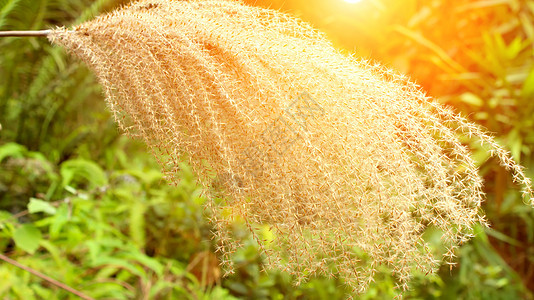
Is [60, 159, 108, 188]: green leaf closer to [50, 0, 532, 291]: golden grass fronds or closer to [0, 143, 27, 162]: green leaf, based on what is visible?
[0, 143, 27, 162]: green leaf

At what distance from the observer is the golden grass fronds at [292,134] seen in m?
0.57

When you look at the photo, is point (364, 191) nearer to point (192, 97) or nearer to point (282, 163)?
point (282, 163)

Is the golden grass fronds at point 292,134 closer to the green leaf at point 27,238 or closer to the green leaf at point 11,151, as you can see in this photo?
the green leaf at point 27,238

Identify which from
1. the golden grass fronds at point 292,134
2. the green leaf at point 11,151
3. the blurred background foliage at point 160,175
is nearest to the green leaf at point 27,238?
the blurred background foliage at point 160,175

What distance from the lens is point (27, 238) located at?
964 mm

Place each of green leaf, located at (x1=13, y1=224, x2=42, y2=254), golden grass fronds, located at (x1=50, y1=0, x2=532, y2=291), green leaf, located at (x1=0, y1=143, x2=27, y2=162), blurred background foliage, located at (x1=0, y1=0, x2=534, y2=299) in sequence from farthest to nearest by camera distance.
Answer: green leaf, located at (x1=0, y1=143, x2=27, y2=162), blurred background foliage, located at (x1=0, y1=0, x2=534, y2=299), green leaf, located at (x1=13, y1=224, x2=42, y2=254), golden grass fronds, located at (x1=50, y1=0, x2=532, y2=291)

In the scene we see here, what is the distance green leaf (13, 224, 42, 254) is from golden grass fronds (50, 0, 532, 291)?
0.51 metres

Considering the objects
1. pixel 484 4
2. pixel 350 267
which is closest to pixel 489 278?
pixel 484 4

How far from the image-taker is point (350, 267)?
24.3 inches

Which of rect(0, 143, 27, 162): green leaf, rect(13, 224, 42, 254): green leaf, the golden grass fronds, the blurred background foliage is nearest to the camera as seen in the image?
the golden grass fronds

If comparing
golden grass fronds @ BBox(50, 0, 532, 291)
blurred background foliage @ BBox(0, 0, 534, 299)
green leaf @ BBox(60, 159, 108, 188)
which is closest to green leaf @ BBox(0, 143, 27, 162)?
blurred background foliage @ BBox(0, 0, 534, 299)

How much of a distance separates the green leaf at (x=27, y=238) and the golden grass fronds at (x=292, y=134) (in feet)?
1.68

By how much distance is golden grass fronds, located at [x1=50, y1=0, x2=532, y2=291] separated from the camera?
57 centimetres

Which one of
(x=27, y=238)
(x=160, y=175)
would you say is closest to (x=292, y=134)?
(x=27, y=238)
